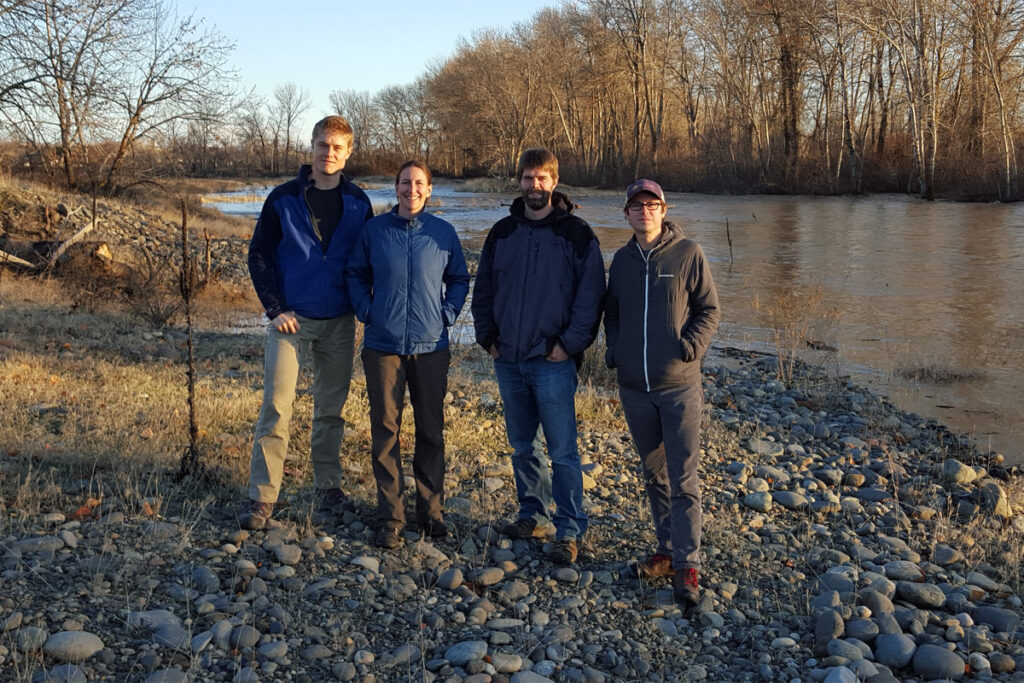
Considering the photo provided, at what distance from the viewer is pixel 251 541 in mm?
4410

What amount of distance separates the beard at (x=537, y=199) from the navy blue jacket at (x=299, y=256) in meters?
0.87

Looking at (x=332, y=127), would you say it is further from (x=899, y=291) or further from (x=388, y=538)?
(x=899, y=291)

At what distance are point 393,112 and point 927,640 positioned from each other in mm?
91582

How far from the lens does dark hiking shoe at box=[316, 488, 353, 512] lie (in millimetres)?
4945

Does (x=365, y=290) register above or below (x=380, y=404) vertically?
above

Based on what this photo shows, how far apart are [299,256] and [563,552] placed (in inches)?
82.2

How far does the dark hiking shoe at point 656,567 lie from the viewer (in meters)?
4.31

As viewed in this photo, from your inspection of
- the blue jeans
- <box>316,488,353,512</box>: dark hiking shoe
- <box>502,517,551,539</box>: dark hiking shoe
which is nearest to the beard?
the blue jeans

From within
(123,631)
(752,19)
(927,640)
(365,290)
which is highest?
(752,19)

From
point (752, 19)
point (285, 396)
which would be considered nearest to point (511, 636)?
point (285, 396)

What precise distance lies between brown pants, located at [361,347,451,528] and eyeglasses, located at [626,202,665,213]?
1.24 m

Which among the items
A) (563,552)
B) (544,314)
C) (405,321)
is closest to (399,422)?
(405,321)

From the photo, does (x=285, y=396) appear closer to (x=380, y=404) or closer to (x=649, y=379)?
(x=380, y=404)

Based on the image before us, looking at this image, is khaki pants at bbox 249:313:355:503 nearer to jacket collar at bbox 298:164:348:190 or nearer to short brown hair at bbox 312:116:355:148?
jacket collar at bbox 298:164:348:190
